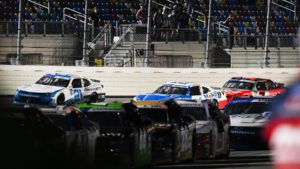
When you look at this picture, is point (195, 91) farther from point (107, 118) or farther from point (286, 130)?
point (286, 130)

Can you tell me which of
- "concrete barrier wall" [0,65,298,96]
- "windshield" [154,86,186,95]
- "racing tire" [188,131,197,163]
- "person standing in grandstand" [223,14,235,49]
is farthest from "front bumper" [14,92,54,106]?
"racing tire" [188,131,197,163]

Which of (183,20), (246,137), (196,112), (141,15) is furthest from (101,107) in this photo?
(141,15)

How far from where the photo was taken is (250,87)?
115ft

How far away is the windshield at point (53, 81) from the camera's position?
3278 centimetres

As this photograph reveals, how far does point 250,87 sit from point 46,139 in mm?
28107

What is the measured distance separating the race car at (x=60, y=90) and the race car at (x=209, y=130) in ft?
42.2

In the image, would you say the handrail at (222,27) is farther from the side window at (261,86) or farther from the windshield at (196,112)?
the windshield at (196,112)

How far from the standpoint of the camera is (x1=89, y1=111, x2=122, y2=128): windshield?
13343 mm

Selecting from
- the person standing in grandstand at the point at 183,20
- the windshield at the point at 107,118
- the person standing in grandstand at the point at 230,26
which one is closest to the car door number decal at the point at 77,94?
the person standing in grandstand at the point at 183,20

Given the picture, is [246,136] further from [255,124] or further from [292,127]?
[292,127]

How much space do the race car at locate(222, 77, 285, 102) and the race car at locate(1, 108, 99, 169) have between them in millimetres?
22798

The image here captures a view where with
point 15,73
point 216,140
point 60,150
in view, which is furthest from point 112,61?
point 60,150

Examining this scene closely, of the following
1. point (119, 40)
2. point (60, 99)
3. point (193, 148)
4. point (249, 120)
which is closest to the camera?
point (193, 148)

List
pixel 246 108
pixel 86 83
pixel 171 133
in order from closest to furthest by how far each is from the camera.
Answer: pixel 171 133
pixel 246 108
pixel 86 83
